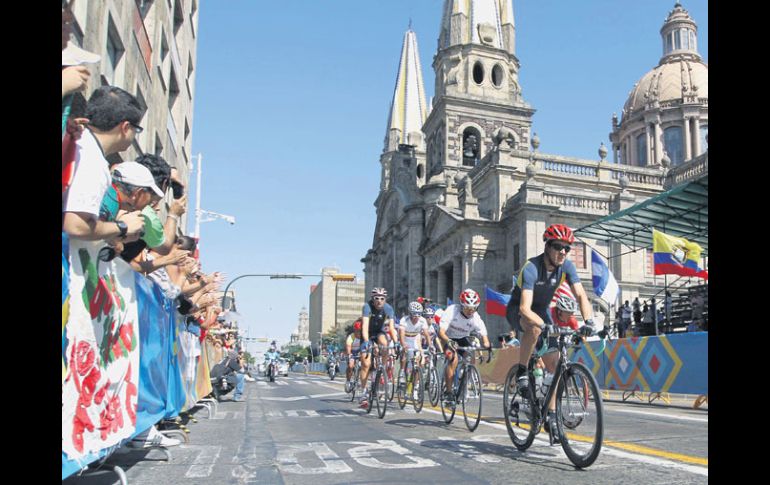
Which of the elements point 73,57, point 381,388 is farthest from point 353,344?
point 73,57

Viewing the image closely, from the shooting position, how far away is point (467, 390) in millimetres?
8750

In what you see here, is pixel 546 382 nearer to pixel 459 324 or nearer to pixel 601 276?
pixel 459 324

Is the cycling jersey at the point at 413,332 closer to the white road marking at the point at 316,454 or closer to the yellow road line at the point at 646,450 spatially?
the white road marking at the point at 316,454

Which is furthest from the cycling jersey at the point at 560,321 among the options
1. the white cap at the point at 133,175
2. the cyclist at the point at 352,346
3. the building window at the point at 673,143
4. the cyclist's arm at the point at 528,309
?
the building window at the point at 673,143

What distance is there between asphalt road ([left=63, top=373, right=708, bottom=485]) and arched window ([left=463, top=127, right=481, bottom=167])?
1920 inches

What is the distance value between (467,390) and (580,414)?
342cm

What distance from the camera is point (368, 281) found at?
8050 cm

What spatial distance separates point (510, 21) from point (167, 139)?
4414 cm

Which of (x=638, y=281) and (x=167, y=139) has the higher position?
(x=167, y=139)

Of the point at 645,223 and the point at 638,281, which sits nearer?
the point at 645,223
